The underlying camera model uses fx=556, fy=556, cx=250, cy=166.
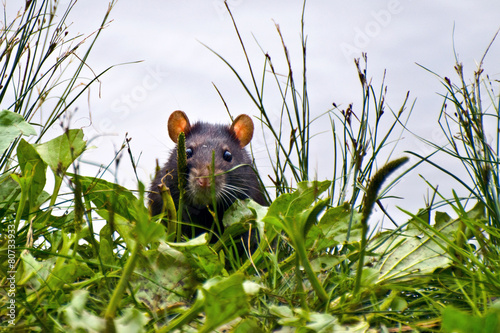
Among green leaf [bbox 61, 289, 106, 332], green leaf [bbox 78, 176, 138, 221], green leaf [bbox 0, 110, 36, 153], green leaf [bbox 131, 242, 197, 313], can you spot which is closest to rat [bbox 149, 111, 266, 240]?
green leaf [bbox 78, 176, 138, 221]

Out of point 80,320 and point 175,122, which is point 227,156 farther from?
point 80,320

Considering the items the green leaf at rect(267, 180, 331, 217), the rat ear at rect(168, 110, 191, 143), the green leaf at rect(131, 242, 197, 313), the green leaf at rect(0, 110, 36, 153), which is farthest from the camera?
the rat ear at rect(168, 110, 191, 143)

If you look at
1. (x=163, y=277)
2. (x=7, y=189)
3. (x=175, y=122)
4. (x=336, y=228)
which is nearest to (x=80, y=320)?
(x=163, y=277)

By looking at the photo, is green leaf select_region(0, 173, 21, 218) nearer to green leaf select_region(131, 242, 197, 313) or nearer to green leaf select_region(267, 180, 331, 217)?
green leaf select_region(131, 242, 197, 313)

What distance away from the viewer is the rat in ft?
13.8

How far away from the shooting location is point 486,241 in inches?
106

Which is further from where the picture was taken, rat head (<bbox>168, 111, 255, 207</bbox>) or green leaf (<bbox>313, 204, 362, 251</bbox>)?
rat head (<bbox>168, 111, 255, 207</bbox>)

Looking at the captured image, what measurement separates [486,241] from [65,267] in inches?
76.2

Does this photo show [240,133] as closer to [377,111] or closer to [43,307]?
[377,111]

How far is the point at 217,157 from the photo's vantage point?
4684 millimetres

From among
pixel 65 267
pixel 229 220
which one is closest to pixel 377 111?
pixel 229 220

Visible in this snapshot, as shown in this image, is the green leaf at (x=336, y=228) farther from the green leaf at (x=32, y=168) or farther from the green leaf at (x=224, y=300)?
the green leaf at (x=32, y=168)

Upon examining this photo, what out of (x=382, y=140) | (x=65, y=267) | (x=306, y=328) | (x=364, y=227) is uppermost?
(x=382, y=140)

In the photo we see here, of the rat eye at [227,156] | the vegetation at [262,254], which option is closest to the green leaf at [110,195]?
the vegetation at [262,254]
